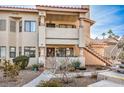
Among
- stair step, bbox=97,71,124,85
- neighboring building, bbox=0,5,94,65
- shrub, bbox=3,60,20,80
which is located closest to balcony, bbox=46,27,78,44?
neighboring building, bbox=0,5,94,65

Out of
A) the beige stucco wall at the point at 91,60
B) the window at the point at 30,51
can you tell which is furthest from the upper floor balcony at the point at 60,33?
the beige stucco wall at the point at 91,60

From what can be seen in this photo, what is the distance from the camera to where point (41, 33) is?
18.6 metres

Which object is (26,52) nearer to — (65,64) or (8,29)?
(8,29)

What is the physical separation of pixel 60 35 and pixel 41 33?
149 centimetres

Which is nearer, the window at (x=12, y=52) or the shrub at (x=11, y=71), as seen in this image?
the shrub at (x=11, y=71)

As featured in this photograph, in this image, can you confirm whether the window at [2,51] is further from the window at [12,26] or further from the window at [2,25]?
the window at [12,26]

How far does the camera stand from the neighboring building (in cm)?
1870

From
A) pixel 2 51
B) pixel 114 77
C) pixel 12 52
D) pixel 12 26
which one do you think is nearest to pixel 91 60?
pixel 12 52

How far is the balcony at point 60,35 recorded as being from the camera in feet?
61.9

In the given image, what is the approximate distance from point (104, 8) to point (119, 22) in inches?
56.9

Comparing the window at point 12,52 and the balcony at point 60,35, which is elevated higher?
the balcony at point 60,35
